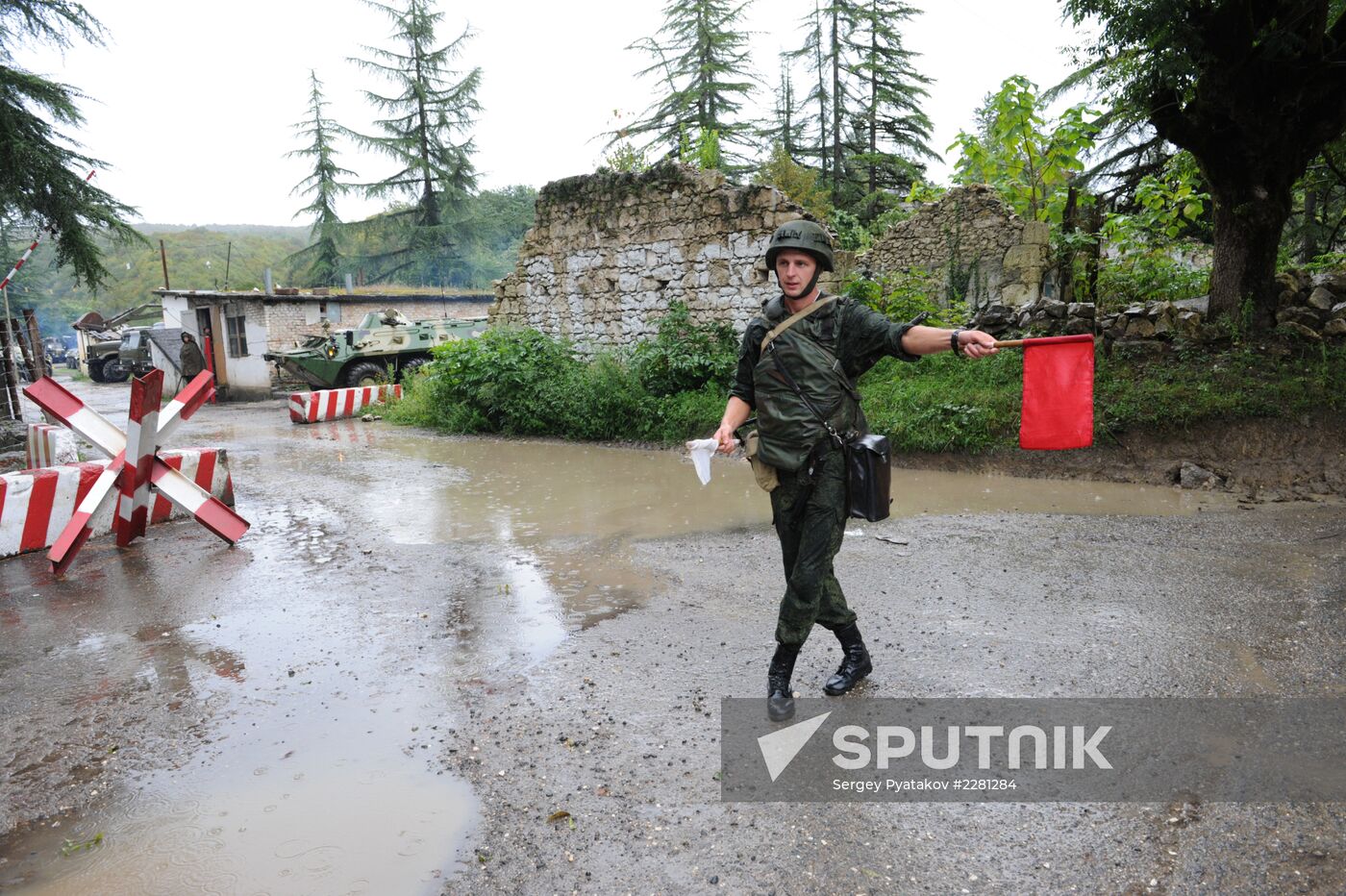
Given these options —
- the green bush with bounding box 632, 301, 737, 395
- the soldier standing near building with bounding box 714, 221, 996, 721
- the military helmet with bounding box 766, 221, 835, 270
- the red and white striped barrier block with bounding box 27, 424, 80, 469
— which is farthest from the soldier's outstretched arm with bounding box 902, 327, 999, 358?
the red and white striped barrier block with bounding box 27, 424, 80, 469

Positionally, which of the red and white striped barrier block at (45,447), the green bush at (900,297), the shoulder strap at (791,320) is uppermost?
the green bush at (900,297)

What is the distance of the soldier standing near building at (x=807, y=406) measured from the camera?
3.18 meters

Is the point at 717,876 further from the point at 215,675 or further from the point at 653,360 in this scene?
the point at 653,360

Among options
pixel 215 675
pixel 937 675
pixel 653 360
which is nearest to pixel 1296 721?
pixel 937 675

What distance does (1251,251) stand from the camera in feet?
26.6

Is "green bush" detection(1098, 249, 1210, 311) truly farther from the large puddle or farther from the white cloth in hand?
the white cloth in hand

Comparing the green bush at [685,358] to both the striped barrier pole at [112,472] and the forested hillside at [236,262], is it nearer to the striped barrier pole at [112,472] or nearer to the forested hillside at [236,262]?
the striped barrier pole at [112,472]

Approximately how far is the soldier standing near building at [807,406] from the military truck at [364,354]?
49.4ft

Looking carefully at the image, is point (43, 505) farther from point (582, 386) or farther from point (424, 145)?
point (424, 145)

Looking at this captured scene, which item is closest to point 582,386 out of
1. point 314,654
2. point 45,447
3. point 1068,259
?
point 45,447

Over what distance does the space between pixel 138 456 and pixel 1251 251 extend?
994 centimetres

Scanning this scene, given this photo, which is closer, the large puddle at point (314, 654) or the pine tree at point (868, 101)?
the large puddle at point (314, 654)

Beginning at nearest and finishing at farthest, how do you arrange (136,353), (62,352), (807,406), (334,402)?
(807,406) < (334,402) < (136,353) < (62,352)

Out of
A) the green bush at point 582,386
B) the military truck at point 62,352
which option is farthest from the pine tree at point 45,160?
the military truck at point 62,352
